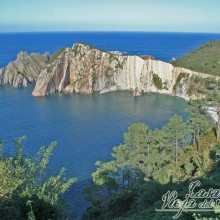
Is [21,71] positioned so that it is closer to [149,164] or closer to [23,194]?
[149,164]

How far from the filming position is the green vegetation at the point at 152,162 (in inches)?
1384

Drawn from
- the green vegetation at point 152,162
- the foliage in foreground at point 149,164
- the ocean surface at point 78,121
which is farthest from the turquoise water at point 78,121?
the green vegetation at point 152,162

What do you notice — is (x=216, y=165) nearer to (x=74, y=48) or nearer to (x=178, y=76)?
(x=178, y=76)

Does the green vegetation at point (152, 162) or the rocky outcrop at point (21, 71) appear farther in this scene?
the rocky outcrop at point (21, 71)

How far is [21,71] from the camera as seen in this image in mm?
139750

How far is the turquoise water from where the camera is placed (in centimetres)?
6022

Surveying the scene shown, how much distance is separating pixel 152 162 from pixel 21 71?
107402 millimetres

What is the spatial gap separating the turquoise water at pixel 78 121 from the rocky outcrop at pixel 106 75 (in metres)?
6.38

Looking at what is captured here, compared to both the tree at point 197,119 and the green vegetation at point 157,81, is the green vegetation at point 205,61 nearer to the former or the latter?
the green vegetation at point 157,81

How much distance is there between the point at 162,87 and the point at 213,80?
68.3 m

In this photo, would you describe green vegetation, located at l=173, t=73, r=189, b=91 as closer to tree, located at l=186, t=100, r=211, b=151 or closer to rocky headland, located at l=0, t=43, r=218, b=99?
rocky headland, located at l=0, t=43, r=218, b=99

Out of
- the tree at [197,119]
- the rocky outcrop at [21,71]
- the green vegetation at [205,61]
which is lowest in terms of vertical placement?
the rocky outcrop at [21,71]

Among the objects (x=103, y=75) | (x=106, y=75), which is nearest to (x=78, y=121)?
(x=103, y=75)

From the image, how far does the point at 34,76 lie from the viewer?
144 m
